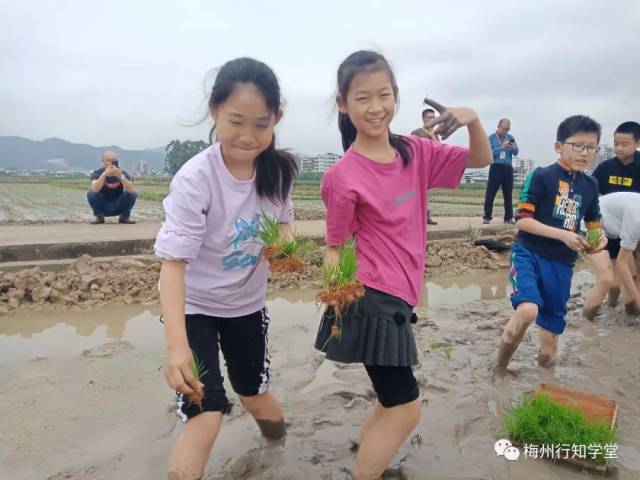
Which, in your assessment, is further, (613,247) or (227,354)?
(613,247)

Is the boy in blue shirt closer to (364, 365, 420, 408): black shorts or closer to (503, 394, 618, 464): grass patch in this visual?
(503, 394, 618, 464): grass patch

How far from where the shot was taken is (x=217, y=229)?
1.97 meters

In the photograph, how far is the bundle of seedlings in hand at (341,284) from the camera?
1779mm

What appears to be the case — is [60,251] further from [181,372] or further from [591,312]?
[591,312]

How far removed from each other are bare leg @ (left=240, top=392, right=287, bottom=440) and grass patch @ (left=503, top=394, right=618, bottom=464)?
110 centimetres

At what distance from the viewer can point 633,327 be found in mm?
4508

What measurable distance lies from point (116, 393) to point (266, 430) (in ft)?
3.49

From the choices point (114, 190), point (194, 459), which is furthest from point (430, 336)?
point (114, 190)

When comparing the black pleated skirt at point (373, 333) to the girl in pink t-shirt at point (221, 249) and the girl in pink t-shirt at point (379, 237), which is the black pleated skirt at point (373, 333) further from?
the girl in pink t-shirt at point (221, 249)

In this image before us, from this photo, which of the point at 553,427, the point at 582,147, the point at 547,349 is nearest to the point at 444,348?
the point at 547,349

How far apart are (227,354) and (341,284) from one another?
0.75m

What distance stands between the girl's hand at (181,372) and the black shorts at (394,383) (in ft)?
2.15

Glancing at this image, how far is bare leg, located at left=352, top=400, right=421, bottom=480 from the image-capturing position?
6.51 feet

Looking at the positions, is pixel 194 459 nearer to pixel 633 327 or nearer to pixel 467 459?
pixel 467 459
